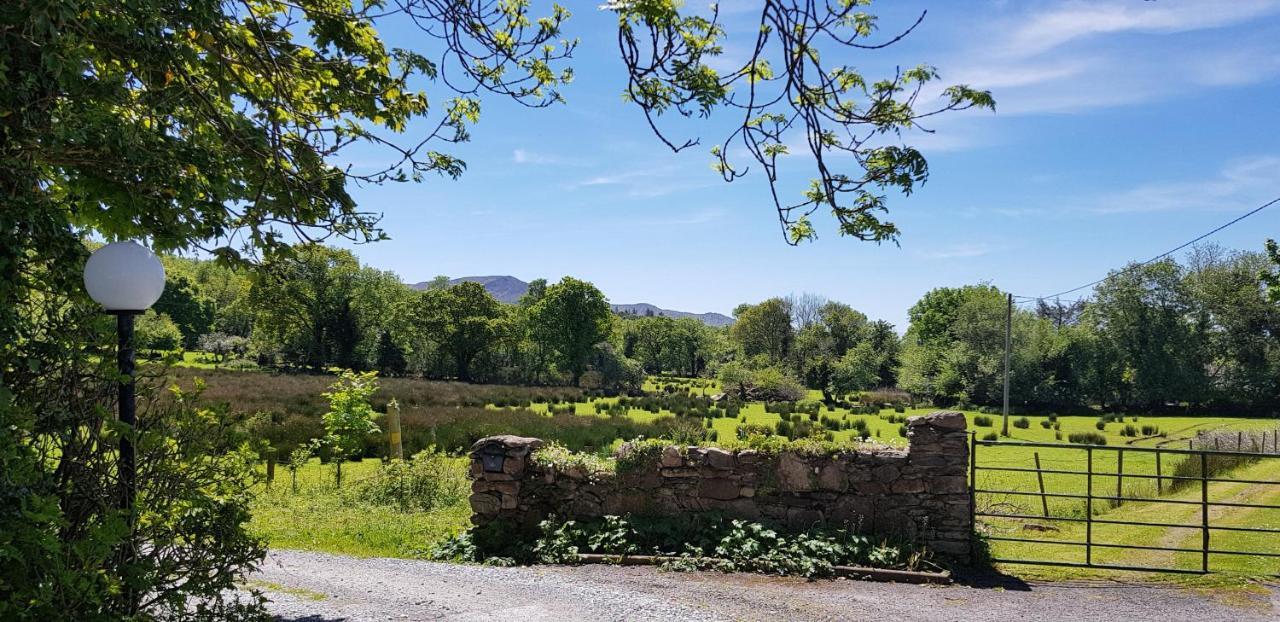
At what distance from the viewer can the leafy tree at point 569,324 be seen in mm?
53500

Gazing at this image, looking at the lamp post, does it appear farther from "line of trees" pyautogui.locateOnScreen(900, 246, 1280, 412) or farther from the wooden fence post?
"line of trees" pyautogui.locateOnScreen(900, 246, 1280, 412)

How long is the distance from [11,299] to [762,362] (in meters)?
53.2

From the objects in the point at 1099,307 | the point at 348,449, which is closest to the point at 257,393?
the point at 348,449

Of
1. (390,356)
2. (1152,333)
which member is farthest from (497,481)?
(1152,333)

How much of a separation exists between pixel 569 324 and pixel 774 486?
45.3 meters

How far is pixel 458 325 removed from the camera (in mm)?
49812

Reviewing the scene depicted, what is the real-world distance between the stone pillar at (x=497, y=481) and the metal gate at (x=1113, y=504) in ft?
17.1

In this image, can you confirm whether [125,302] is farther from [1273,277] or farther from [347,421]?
[1273,277]

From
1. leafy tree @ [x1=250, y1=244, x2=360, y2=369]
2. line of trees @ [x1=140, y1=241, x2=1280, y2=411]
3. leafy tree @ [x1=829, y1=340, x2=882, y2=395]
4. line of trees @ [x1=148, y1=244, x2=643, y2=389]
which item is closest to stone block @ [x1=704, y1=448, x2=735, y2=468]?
line of trees @ [x1=140, y1=241, x2=1280, y2=411]

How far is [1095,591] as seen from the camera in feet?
26.1

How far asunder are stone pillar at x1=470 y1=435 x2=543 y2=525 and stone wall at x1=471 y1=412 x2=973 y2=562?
0.01 meters

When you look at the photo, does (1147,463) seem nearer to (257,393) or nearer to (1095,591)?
(1095,591)

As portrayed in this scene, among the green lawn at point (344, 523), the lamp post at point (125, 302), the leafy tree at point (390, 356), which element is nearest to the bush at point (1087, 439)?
the green lawn at point (344, 523)

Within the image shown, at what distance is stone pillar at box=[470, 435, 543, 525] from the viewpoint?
903cm
